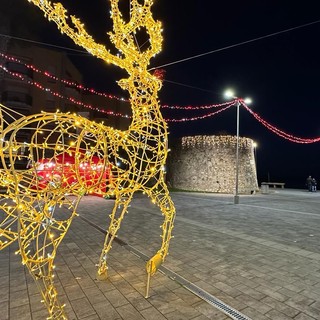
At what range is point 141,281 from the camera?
4312 mm

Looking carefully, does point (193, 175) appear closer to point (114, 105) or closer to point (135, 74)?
point (135, 74)

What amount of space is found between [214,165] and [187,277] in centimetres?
1957

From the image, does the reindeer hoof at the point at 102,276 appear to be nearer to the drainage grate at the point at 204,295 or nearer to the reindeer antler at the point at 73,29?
the drainage grate at the point at 204,295

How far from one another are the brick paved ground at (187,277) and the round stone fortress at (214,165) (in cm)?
1521

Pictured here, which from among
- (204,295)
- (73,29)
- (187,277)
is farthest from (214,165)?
(73,29)

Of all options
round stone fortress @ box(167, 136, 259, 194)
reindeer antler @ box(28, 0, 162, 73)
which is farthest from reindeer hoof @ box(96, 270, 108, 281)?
round stone fortress @ box(167, 136, 259, 194)

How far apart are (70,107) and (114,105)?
36.6ft

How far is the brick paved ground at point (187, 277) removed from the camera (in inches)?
135

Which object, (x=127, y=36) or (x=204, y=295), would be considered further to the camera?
(x=127, y=36)

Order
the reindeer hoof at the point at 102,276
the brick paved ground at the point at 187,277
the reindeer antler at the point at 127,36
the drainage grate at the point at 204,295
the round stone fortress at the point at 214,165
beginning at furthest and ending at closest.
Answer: the round stone fortress at the point at 214,165, the reindeer hoof at the point at 102,276, the reindeer antler at the point at 127,36, the brick paved ground at the point at 187,277, the drainage grate at the point at 204,295

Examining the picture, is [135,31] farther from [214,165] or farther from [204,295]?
[214,165]

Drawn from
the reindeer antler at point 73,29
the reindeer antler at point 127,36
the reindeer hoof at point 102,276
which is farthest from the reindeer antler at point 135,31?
the reindeer hoof at point 102,276

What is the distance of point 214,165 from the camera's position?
23.5 metres

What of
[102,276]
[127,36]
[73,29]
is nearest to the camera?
[73,29]
